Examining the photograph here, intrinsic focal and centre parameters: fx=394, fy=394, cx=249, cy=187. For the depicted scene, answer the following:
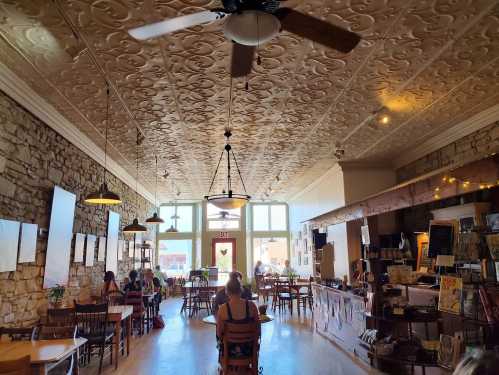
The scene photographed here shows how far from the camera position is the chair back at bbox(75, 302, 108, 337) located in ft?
17.8

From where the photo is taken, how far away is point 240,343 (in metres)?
4.11

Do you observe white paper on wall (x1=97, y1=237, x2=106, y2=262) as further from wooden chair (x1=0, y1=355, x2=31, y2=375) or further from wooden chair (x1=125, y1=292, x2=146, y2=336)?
wooden chair (x1=0, y1=355, x2=31, y2=375)

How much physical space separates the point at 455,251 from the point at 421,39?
215cm

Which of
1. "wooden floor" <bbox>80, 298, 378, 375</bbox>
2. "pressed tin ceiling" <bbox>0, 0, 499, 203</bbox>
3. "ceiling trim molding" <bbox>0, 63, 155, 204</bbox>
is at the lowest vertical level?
"wooden floor" <bbox>80, 298, 378, 375</bbox>

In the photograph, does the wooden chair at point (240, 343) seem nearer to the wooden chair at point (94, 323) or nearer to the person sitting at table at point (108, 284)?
the wooden chair at point (94, 323)

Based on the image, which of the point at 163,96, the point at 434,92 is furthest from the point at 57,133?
the point at 434,92

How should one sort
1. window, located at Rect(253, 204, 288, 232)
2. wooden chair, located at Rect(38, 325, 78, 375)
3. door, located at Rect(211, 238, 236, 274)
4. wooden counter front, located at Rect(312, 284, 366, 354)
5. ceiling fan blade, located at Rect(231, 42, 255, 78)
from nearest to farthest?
ceiling fan blade, located at Rect(231, 42, 255, 78) < wooden chair, located at Rect(38, 325, 78, 375) < wooden counter front, located at Rect(312, 284, 366, 354) < door, located at Rect(211, 238, 236, 274) < window, located at Rect(253, 204, 288, 232)

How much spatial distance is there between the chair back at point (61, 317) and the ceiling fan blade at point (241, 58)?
155 inches

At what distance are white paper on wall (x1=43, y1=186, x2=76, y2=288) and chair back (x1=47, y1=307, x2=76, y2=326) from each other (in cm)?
45

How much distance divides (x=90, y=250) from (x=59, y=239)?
62.1 inches

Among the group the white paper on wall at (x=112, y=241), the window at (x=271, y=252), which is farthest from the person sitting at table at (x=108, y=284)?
the window at (x=271, y=252)

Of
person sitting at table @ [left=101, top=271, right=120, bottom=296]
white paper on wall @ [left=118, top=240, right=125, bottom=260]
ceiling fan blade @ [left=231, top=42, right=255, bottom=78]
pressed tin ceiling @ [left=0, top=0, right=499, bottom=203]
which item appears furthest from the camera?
white paper on wall @ [left=118, top=240, right=125, bottom=260]

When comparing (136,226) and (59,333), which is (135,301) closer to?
(136,226)

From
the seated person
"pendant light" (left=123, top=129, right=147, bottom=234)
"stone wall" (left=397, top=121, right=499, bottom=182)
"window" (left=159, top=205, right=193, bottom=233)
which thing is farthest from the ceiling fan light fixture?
"window" (left=159, top=205, right=193, bottom=233)
